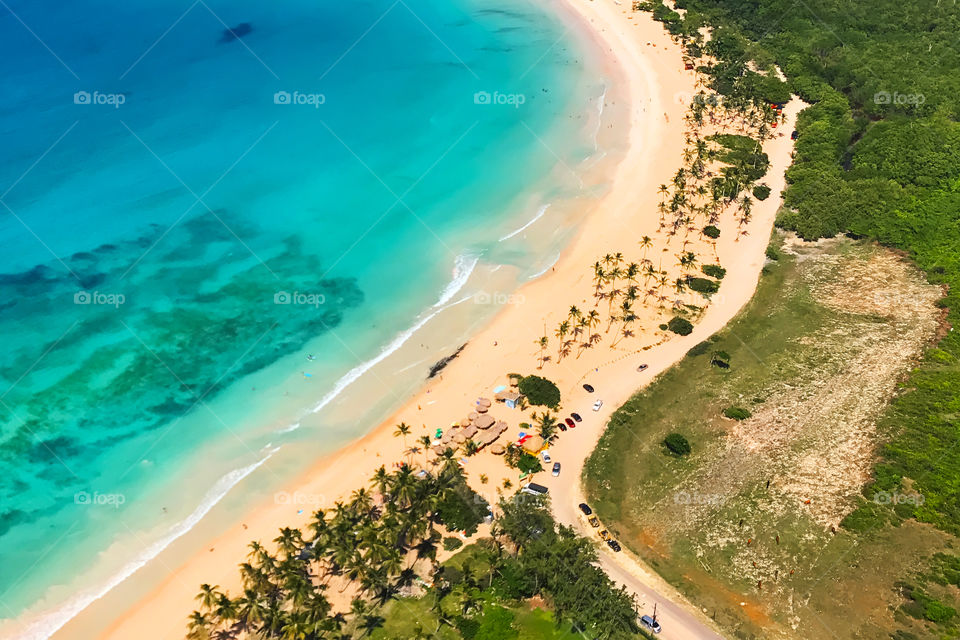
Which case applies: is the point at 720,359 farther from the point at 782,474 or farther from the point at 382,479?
the point at 382,479

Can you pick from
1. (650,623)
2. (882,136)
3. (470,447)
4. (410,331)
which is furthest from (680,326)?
(882,136)

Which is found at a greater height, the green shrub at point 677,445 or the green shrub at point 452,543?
the green shrub at point 452,543

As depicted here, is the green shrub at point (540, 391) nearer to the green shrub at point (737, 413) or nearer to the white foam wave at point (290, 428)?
the green shrub at point (737, 413)

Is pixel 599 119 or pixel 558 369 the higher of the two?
pixel 599 119

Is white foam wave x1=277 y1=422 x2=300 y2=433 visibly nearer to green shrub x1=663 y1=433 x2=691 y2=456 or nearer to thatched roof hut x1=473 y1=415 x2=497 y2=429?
thatched roof hut x1=473 y1=415 x2=497 y2=429

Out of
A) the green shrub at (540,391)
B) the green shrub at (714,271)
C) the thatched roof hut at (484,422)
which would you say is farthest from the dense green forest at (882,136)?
the thatched roof hut at (484,422)

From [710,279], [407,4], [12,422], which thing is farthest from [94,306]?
[407,4]

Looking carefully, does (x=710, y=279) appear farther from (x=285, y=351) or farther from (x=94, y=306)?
(x=94, y=306)
